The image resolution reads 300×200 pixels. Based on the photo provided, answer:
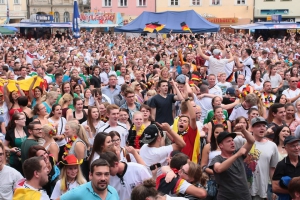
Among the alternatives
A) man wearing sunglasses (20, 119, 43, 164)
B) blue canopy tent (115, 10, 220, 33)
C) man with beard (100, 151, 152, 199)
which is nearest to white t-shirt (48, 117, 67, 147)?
man wearing sunglasses (20, 119, 43, 164)

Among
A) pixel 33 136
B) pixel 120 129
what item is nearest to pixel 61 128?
pixel 120 129

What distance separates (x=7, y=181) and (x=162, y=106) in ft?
13.9

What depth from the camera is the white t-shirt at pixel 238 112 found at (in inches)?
372

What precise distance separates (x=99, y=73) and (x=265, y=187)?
7925 mm

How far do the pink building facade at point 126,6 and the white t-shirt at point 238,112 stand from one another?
158 ft

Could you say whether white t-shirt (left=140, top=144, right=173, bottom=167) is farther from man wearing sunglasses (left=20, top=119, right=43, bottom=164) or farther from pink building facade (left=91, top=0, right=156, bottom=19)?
pink building facade (left=91, top=0, right=156, bottom=19)

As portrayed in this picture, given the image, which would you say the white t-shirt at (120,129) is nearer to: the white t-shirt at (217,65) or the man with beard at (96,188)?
the man with beard at (96,188)

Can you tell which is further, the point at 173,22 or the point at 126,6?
the point at 126,6

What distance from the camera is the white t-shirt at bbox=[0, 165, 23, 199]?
6.11 metres

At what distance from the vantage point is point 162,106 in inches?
389

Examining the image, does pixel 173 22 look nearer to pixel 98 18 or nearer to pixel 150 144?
pixel 150 144

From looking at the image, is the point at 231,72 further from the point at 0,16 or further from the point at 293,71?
the point at 0,16

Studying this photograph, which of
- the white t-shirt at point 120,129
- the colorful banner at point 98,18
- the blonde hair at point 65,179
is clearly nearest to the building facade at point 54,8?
the colorful banner at point 98,18

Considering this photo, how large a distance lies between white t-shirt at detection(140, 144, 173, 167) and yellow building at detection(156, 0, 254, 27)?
1875 inches
